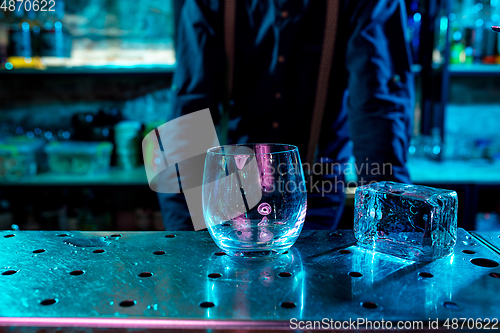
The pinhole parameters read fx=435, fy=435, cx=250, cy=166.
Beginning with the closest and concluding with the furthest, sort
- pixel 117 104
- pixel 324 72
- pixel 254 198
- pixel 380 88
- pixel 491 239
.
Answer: pixel 254 198 < pixel 491 239 < pixel 380 88 < pixel 324 72 < pixel 117 104

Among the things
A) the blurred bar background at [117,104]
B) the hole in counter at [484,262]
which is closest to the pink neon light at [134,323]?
the hole in counter at [484,262]

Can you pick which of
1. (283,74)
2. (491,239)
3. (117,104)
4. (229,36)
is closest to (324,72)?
(283,74)

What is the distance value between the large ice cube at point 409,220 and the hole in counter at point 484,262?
3 centimetres

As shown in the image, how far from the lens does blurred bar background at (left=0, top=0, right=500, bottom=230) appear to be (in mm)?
1901

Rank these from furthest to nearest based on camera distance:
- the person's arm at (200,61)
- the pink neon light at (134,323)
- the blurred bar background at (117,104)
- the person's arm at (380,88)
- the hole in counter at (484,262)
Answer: the blurred bar background at (117,104) < the person's arm at (200,61) < the person's arm at (380,88) < the hole in counter at (484,262) < the pink neon light at (134,323)

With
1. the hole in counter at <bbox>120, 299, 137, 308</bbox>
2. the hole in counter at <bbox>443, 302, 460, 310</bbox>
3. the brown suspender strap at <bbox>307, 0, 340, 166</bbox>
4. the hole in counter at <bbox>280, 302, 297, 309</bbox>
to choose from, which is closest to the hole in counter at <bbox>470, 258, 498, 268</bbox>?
the hole in counter at <bbox>443, 302, 460, 310</bbox>

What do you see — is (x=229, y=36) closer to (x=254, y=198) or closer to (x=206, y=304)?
(x=254, y=198)

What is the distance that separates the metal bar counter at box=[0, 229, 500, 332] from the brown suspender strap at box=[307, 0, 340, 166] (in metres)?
0.67

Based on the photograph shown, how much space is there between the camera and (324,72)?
46.1 inches

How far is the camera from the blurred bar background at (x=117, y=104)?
6.24 ft

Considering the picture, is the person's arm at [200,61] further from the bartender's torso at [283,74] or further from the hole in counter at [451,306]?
the hole in counter at [451,306]

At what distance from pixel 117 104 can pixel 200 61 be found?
4.28 ft

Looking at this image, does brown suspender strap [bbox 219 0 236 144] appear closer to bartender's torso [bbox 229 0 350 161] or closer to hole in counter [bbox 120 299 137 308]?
bartender's torso [bbox 229 0 350 161]

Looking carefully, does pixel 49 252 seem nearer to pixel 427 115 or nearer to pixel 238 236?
pixel 238 236
